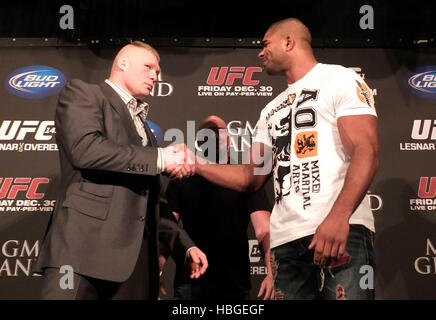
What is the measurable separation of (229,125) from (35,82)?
151 cm

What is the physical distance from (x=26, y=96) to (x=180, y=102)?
1164 mm

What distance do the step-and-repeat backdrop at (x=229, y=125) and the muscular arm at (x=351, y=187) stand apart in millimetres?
1615

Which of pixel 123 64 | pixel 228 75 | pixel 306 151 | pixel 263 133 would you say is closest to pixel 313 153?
pixel 306 151

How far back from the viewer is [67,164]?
92.2 inches

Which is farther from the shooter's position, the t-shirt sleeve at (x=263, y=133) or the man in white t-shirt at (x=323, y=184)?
the t-shirt sleeve at (x=263, y=133)

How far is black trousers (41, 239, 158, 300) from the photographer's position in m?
2.07

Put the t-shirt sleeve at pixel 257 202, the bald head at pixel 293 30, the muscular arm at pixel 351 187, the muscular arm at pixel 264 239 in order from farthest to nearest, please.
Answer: the t-shirt sleeve at pixel 257 202 → the muscular arm at pixel 264 239 → the bald head at pixel 293 30 → the muscular arm at pixel 351 187

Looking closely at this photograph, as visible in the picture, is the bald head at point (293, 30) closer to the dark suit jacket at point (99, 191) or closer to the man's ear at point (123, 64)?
the man's ear at point (123, 64)

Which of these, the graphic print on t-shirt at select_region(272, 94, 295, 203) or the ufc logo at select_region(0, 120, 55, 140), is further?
the ufc logo at select_region(0, 120, 55, 140)

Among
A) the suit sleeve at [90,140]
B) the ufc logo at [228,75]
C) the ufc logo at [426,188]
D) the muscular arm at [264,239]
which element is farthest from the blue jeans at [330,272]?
the ufc logo at [228,75]

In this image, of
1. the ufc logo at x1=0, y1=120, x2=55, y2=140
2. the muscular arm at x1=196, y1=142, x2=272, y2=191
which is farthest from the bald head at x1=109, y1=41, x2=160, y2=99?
the ufc logo at x1=0, y1=120, x2=55, y2=140

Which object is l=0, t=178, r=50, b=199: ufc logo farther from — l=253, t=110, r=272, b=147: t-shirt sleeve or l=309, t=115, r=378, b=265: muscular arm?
l=309, t=115, r=378, b=265: muscular arm

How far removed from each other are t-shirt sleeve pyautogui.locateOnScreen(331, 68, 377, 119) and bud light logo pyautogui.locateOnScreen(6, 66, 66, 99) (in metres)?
2.32

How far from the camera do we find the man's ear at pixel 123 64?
266 cm
